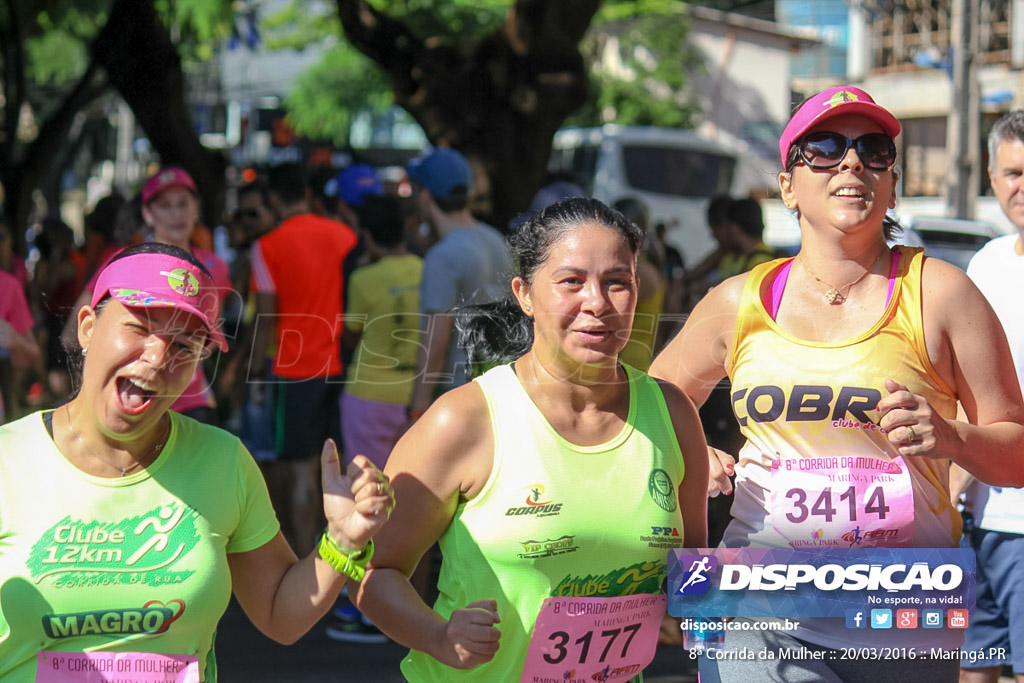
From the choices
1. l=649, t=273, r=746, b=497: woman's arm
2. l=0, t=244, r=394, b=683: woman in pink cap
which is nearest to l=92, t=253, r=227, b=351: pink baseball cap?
l=0, t=244, r=394, b=683: woman in pink cap

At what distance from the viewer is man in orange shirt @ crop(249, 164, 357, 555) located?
22.7 feet

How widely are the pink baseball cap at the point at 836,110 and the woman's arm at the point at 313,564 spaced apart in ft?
4.60

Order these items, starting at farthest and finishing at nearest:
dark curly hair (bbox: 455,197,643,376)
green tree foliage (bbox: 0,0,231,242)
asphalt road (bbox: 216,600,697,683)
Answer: green tree foliage (bbox: 0,0,231,242)
asphalt road (bbox: 216,600,697,683)
dark curly hair (bbox: 455,197,643,376)

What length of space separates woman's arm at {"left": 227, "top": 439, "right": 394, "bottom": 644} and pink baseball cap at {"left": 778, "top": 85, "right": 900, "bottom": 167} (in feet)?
4.60

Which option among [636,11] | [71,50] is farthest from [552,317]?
[636,11]

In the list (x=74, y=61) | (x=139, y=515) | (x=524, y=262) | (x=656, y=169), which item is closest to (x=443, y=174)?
(x=524, y=262)

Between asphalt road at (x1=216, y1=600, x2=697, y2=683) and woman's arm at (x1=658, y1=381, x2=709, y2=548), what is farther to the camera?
asphalt road at (x1=216, y1=600, x2=697, y2=683)

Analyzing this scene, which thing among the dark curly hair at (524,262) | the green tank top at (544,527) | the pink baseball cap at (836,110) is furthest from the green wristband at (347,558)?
the pink baseball cap at (836,110)

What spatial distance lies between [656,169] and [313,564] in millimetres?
23652

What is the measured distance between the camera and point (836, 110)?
316 cm

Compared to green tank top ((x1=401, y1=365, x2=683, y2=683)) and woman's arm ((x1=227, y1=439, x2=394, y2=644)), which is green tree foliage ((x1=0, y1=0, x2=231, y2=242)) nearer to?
woman's arm ((x1=227, y1=439, x2=394, y2=644))

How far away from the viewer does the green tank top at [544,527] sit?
275 centimetres

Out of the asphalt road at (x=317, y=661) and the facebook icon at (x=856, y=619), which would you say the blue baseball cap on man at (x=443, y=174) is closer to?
the asphalt road at (x=317, y=661)

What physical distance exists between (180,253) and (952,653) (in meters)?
2.01
